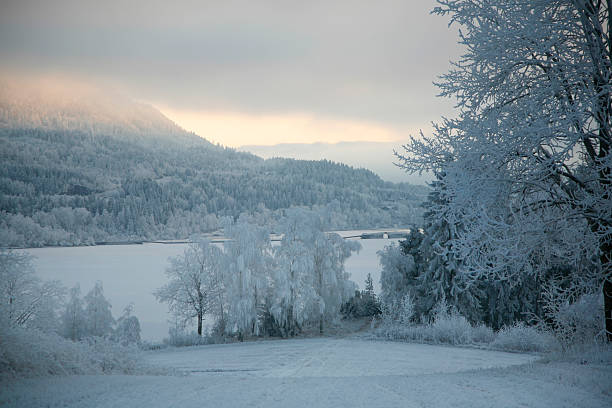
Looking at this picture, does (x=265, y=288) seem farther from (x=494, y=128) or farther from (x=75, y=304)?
(x=494, y=128)

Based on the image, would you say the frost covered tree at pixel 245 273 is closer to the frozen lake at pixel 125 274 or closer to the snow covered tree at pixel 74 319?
the frozen lake at pixel 125 274

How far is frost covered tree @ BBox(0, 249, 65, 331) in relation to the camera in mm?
18844

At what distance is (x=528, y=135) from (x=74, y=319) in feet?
102

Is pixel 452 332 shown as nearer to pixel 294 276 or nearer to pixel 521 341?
pixel 521 341

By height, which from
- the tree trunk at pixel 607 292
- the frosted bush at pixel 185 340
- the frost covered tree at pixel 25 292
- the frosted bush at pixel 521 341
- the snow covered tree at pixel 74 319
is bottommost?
the frosted bush at pixel 185 340

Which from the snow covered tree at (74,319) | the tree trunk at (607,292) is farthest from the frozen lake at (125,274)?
the tree trunk at (607,292)

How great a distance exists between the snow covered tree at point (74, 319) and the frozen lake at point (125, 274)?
3.47 meters

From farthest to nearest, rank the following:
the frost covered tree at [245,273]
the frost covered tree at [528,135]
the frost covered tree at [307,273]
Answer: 1. the frost covered tree at [307,273]
2. the frost covered tree at [245,273]
3. the frost covered tree at [528,135]

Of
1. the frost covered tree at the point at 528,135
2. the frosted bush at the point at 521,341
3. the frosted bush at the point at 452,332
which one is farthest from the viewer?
the frosted bush at the point at 452,332

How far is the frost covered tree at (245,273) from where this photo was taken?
1083 inches

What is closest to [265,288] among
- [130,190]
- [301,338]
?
[301,338]

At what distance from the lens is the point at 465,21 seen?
23.0 ft

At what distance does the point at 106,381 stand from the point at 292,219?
78.0ft

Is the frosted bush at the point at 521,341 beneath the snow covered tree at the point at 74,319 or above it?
above
